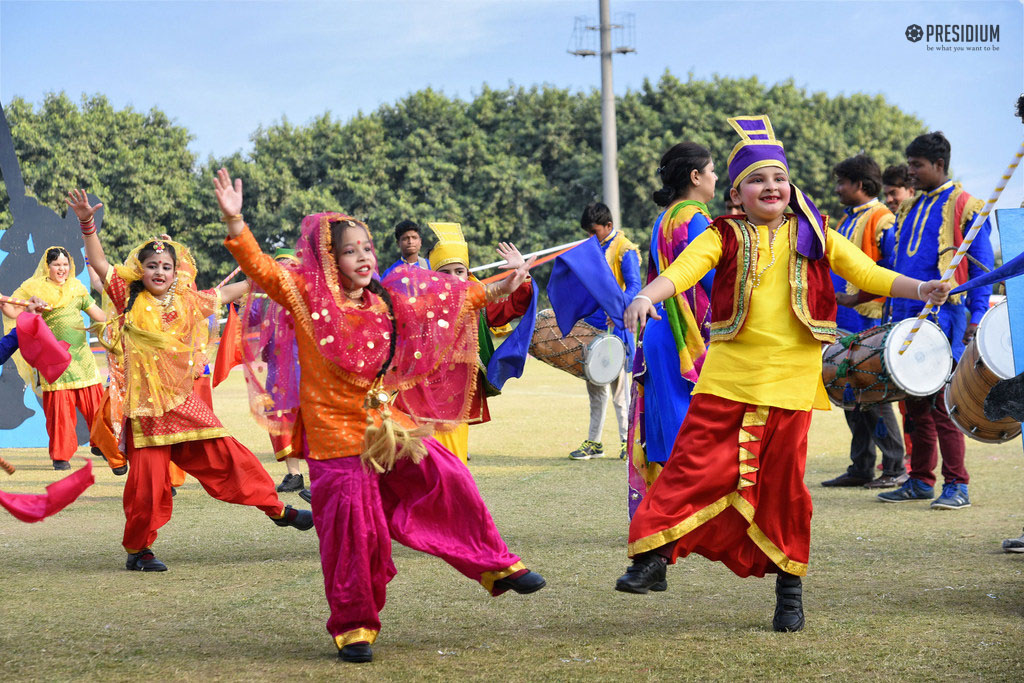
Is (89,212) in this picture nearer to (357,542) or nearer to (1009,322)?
(357,542)

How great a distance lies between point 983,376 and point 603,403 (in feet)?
16.1

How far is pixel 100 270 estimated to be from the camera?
19.6 feet

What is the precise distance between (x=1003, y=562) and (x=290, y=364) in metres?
3.44

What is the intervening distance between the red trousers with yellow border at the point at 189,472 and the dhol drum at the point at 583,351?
394cm

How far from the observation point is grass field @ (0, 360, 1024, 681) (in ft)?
11.8

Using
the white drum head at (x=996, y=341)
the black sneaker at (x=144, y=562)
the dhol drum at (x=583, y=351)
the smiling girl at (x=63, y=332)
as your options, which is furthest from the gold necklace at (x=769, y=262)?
the smiling girl at (x=63, y=332)

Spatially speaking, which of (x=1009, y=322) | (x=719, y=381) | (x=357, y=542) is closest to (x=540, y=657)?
(x=357, y=542)

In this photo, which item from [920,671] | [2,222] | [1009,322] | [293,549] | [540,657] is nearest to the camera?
[920,671]

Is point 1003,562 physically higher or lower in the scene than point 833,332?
lower

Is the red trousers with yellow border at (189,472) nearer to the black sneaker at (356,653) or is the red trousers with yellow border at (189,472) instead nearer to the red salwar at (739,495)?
the black sneaker at (356,653)

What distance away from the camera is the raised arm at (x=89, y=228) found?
5.79 m

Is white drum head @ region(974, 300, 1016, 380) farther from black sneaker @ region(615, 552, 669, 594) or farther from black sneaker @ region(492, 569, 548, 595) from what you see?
black sneaker @ region(492, 569, 548, 595)

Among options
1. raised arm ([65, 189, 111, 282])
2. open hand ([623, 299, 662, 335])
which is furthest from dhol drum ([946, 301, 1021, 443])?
raised arm ([65, 189, 111, 282])

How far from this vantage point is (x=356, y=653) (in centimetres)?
371
